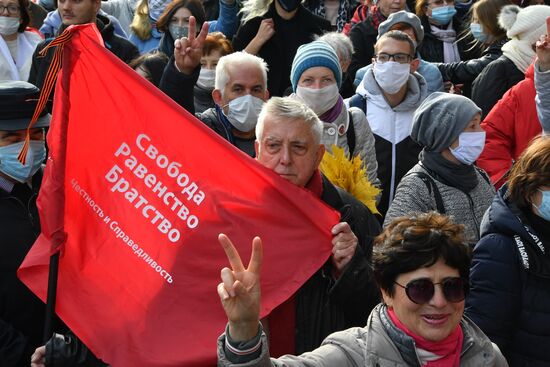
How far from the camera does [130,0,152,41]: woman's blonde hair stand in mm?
9867

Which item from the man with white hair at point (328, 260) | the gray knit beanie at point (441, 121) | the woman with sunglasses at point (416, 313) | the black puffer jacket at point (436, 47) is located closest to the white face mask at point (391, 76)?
the gray knit beanie at point (441, 121)

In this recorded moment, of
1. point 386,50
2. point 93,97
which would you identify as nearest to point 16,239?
point 93,97

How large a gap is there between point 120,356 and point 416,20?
5.08m

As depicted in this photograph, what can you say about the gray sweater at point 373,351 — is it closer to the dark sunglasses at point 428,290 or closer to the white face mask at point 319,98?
the dark sunglasses at point 428,290

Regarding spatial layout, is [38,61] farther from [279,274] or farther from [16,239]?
[279,274]

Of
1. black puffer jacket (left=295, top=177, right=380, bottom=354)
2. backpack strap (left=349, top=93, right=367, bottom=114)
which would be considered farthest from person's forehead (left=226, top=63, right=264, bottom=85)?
black puffer jacket (left=295, top=177, right=380, bottom=354)

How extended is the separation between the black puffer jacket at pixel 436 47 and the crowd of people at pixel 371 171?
27mm

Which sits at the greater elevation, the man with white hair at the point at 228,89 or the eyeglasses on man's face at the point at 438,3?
the man with white hair at the point at 228,89

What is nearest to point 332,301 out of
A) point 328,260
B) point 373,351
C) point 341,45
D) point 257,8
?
point 328,260

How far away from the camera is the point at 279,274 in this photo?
4547 mm

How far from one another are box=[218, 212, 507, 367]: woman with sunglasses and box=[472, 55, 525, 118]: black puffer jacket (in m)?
4.09

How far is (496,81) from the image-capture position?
786 centimetres

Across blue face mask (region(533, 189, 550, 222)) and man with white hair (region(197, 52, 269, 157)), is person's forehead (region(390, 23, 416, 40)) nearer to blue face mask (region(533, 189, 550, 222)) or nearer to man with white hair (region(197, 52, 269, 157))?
man with white hair (region(197, 52, 269, 157))

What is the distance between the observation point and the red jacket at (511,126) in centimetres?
698
